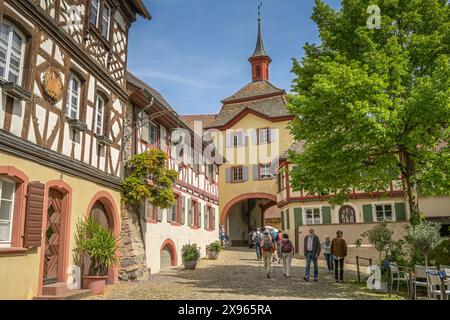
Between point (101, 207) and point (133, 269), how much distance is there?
2111mm

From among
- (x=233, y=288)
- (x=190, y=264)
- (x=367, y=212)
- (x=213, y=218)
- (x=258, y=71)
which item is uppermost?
(x=258, y=71)

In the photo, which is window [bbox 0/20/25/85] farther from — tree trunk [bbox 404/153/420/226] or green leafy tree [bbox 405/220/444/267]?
tree trunk [bbox 404/153/420/226]

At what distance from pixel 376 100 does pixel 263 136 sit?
2365 centimetres

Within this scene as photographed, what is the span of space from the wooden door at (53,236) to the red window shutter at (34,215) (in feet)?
3.04

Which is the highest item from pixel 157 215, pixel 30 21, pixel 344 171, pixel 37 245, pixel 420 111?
pixel 30 21

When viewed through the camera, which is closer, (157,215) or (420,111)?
(420,111)

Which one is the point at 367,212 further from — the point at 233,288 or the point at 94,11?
the point at 94,11

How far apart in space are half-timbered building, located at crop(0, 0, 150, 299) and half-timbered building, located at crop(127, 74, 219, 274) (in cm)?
155

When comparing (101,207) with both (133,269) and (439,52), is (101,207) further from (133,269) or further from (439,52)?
(439,52)

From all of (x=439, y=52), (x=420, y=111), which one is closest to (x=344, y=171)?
(x=420, y=111)

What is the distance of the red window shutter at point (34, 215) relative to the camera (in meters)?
7.86

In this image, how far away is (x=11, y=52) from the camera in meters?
7.82

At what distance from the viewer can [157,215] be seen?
15.9m

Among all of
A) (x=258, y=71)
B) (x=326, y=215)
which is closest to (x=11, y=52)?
(x=326, y=215)
